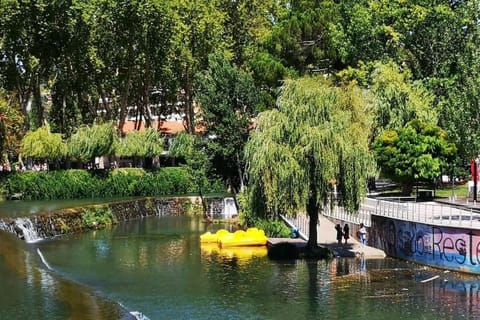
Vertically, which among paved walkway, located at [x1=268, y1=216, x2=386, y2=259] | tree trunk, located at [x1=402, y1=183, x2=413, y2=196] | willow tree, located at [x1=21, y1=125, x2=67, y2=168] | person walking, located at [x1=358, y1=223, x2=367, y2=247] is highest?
willow tree, located at [x1=21, y1=125, x2=67, y2=168]

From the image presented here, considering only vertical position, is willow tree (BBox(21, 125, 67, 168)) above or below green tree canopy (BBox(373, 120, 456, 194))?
above

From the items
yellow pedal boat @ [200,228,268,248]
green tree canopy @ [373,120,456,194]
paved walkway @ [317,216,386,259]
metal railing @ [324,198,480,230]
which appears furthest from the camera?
green tree canopy @ [373,120,456,194]

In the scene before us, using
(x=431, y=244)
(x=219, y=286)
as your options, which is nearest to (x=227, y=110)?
(x=431, y=244)

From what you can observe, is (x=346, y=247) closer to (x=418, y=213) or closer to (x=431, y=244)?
(x=418, y=213)

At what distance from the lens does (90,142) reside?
61.6 meters

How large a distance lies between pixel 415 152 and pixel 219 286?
20.4m

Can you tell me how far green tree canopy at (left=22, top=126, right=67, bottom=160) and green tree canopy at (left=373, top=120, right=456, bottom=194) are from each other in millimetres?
29117

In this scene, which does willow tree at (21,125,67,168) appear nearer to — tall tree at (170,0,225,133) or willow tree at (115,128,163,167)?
willow tree at (115,128,163,167)

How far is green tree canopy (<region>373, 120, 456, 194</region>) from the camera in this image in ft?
141

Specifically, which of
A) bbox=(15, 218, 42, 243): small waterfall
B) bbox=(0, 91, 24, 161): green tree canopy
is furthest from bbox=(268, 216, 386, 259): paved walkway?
bbox=(0, 91, 24, 161): green tree canopy

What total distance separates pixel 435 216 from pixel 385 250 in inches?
117

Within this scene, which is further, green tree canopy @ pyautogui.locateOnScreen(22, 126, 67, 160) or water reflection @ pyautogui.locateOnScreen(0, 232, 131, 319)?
green tree canopy @ pyautogui.locateOnScreen(22, 126, 67, 160)

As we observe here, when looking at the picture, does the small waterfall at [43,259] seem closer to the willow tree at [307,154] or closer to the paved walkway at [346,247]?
the willow tree at [307,154]

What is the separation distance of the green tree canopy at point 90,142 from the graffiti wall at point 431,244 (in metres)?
33.4
